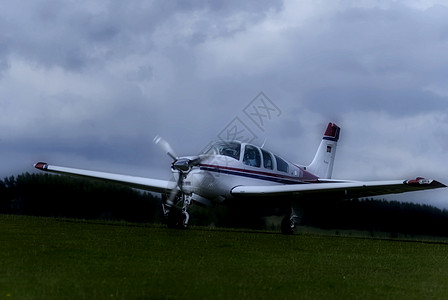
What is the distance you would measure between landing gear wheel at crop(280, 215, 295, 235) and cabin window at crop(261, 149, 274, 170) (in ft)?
7.22

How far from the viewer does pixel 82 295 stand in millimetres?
8820

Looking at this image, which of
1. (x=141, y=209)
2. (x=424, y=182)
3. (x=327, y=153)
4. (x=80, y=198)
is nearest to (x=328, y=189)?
(x=424, y=182)

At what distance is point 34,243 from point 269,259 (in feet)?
18.8

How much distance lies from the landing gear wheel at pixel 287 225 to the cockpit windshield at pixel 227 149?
3.46 m

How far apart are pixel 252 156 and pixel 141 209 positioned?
525cm

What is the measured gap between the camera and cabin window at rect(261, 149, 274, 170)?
81.4 feet

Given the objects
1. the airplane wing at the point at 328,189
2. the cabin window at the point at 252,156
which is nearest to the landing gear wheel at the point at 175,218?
the airplane wing at the point at 328,189

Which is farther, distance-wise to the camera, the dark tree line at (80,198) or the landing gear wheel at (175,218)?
the dark tree line at (80,198)

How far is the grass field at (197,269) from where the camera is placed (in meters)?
9.45

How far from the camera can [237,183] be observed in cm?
2352

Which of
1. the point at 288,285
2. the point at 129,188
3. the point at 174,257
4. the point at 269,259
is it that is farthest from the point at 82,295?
the point at 129,188

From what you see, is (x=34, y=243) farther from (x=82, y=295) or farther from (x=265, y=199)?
(x=265, y=199)

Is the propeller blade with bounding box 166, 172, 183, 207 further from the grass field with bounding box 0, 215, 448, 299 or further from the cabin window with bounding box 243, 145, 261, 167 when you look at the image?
the grass field with bounding box 0, 215, 448, 299

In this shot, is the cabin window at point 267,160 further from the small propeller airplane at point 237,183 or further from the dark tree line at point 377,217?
the dark tree line at point 377,217
